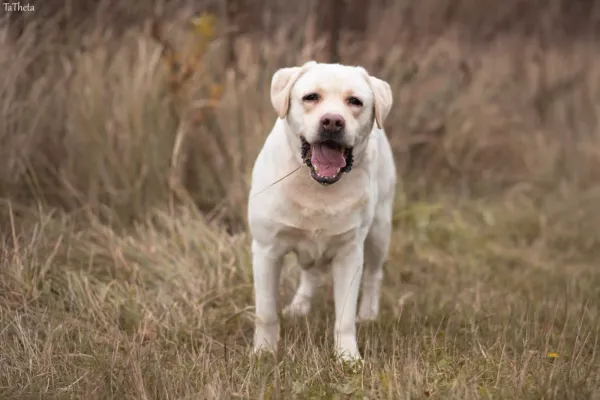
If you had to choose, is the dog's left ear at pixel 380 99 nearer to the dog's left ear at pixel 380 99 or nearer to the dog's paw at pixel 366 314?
the dog's left ear at pixel 380 99

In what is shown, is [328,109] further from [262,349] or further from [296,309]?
[296,309]

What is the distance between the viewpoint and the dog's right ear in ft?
10.5


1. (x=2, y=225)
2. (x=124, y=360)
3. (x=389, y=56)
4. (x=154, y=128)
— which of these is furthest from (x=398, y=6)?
(x=124, y=360)

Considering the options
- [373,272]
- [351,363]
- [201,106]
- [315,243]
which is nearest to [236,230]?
[201,106]

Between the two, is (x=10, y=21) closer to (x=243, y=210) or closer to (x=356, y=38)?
(x=243, y=210)

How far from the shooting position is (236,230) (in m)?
4.79

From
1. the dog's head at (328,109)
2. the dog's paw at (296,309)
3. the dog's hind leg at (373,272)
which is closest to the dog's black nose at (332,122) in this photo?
the dog's head at (328,109)

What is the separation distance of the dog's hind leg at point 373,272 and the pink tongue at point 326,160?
816mm

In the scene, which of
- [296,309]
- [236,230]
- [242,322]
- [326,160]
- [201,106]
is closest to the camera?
[326,160]

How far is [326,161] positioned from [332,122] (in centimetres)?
20

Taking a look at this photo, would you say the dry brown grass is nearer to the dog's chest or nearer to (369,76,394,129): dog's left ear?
the dog's chest

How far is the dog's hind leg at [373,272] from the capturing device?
3.93m

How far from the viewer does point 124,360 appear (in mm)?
2947

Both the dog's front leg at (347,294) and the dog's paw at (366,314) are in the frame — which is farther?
the dog's paw at (366,314)
